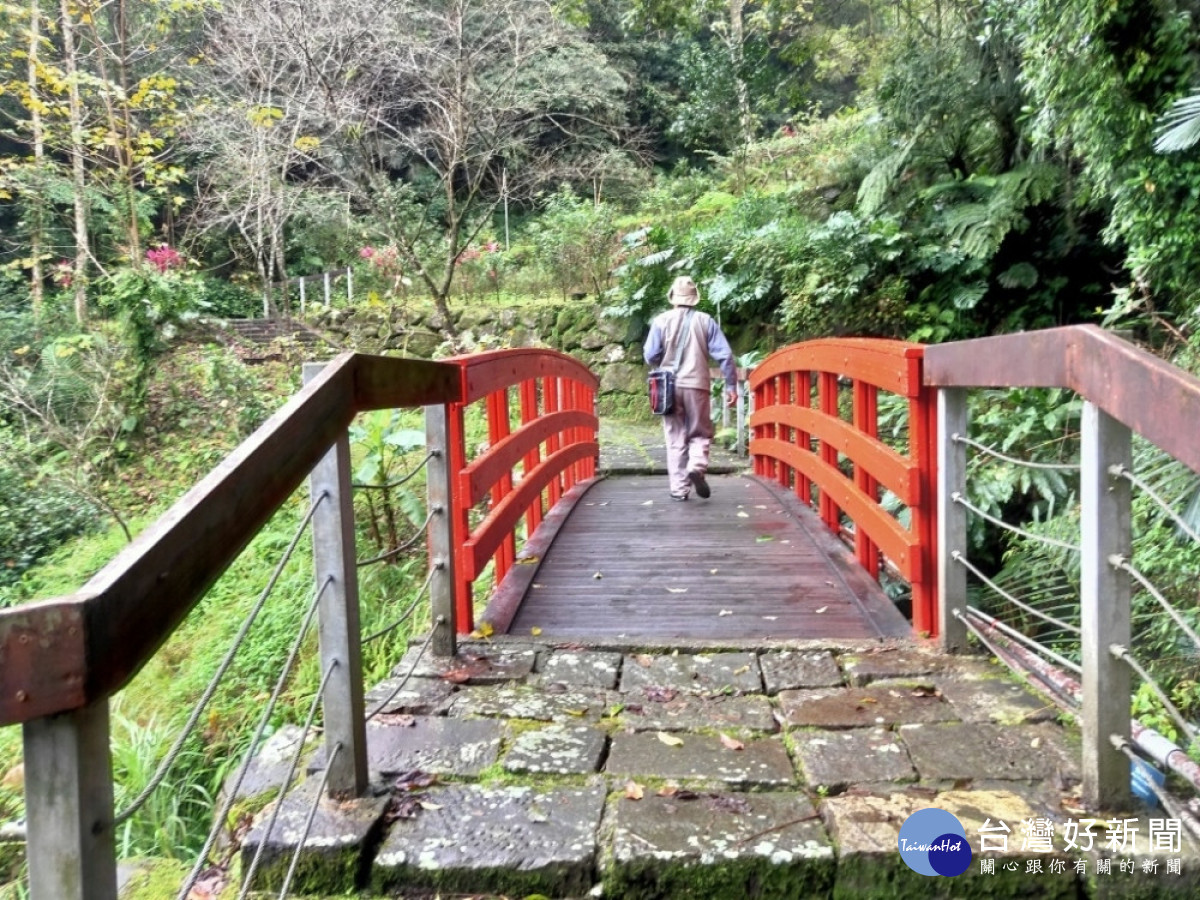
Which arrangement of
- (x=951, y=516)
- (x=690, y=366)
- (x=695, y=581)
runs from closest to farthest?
(x=951, y=516)
(x=695, y=581)
(x=690, y=366)

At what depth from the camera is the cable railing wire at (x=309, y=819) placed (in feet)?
5.73

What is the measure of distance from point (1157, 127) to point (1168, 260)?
0.90 m

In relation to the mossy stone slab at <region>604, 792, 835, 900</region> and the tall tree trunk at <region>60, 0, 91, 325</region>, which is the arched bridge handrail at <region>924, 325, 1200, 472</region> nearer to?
the mossy stone slab at <region>604, 792, 835, 900</region>

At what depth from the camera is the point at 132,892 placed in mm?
2301

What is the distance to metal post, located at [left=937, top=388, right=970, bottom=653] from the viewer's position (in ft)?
9.45

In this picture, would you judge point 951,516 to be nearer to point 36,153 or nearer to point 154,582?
point 154,582

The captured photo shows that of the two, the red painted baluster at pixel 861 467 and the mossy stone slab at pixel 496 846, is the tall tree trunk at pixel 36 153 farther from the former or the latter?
the mossy stone slab at pixel 496 846

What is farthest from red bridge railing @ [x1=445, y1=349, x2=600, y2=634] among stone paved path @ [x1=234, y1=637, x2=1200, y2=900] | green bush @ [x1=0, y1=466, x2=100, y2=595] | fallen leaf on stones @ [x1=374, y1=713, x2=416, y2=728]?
green bush @ [x1=0, y1=466, x2=100, y2=595]

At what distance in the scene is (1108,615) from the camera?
1.89 meters

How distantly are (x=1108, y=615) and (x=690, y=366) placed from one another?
14.4ft

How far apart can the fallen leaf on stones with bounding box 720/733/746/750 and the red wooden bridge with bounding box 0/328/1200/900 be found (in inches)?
31.3

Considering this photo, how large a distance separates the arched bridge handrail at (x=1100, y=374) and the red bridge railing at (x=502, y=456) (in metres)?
1.67

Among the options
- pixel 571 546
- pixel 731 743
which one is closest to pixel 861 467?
pixel 571 546

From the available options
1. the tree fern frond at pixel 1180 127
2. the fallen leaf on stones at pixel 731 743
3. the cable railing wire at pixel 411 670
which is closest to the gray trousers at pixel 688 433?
the tree fern frond at pixel 1180 127
